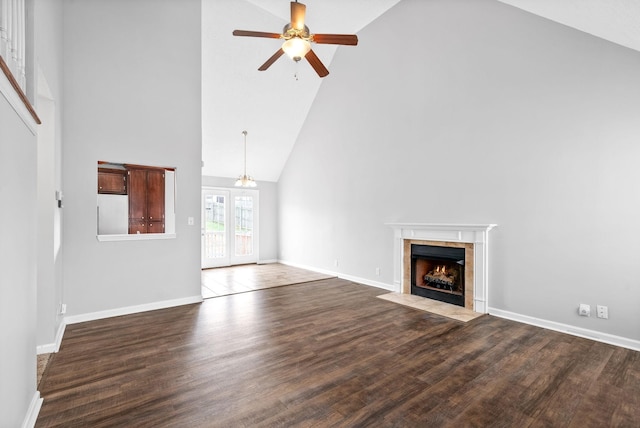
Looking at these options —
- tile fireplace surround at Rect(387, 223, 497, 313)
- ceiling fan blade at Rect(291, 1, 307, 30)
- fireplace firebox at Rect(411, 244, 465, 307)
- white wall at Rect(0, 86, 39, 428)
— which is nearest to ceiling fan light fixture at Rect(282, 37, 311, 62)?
ceiling fan blade at Rect(291, 1, 307, 30)

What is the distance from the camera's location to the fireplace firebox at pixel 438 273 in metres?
4.58

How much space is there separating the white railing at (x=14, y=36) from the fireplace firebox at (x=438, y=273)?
492 centimetres

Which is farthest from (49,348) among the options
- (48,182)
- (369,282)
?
(369,282)

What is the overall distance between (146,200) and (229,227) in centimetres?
262

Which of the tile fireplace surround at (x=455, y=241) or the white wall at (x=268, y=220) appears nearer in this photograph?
the tile fireplace surround at (x=455, y=241)

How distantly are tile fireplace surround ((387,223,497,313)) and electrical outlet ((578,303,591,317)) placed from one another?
998 mm

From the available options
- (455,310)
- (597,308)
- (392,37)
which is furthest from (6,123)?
(392,37)

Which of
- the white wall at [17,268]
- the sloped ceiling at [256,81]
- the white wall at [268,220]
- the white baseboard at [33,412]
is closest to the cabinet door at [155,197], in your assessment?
the sloped ceiling at [256,81]

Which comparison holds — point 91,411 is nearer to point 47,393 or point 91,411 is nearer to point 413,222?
point 47,393

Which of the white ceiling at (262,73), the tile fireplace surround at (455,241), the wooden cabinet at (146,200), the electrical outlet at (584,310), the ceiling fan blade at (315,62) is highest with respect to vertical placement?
the white ceiling at (262,73)

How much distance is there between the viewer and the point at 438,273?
4988 millimetres

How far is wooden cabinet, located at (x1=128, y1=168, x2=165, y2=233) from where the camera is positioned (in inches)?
229

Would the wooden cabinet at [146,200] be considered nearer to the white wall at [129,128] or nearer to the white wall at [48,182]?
the white wall at [129,128]

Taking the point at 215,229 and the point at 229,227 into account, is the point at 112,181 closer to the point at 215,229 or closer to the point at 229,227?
the point at 215,229
